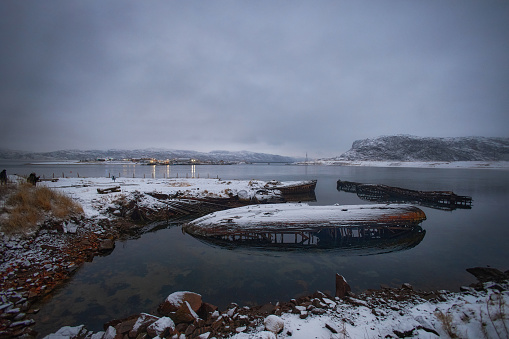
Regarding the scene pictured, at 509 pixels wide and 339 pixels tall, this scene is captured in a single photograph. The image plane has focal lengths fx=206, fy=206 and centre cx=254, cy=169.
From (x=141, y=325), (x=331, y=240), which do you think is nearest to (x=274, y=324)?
(x=141, y=325)

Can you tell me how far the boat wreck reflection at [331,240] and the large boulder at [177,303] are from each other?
21.9 feet

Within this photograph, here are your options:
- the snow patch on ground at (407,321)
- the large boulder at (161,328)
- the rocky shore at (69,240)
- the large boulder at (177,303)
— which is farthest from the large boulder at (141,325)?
the rocky shore at (69,240)

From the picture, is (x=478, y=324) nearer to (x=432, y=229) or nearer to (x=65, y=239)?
(x=432, y=229)

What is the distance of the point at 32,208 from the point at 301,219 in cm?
1625

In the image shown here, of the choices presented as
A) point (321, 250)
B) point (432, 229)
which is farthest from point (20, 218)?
point (432, 229)

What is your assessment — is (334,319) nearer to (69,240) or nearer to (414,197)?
(69,240)

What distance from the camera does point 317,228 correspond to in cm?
1362

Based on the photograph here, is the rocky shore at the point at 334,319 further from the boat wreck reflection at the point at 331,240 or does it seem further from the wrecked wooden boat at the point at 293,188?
the wrecked wooden boat at the point at 293,188

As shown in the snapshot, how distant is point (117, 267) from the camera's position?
10.4 m

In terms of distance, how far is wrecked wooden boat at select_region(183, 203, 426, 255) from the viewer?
13617 mm

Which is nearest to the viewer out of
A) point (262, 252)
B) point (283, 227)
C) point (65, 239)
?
point (65, 239)

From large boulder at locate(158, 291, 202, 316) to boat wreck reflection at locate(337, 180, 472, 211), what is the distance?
32.0 meters

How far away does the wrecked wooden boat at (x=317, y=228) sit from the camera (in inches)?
536

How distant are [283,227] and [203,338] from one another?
29.7 feet
